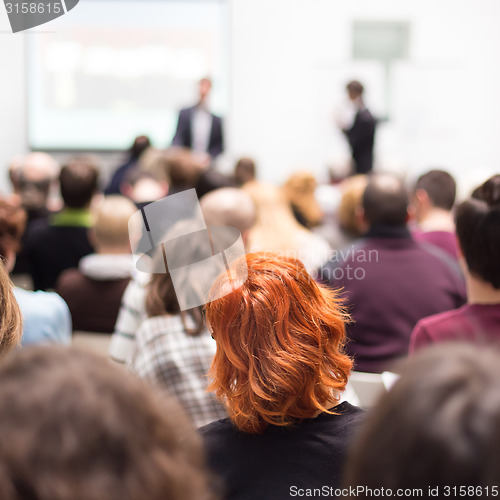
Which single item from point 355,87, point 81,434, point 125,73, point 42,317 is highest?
point 125,73

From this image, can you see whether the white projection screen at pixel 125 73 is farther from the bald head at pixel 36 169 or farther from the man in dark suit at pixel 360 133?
the bald head at pixel 36 169

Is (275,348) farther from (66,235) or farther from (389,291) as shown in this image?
(66,235)

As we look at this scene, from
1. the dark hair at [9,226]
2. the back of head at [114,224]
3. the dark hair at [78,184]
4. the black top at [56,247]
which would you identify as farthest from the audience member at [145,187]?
the dark hair at [9,226]

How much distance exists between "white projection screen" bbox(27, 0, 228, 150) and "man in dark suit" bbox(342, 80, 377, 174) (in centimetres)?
173

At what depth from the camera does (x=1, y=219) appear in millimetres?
2465

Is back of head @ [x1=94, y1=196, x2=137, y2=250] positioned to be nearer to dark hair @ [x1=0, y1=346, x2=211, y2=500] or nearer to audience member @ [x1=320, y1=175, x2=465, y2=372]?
audience member @ [x1=320, y1=175, x2=465, y2=372]

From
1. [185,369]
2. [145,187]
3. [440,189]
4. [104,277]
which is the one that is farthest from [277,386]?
[145,187]

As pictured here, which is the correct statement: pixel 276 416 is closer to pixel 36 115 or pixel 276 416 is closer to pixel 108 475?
pixel 108 475

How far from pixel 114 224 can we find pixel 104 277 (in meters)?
0.23

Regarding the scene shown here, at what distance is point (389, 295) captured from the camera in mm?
2508

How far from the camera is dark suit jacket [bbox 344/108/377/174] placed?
7195mm

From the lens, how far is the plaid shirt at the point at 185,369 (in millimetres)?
1936

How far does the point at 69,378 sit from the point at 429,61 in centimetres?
844

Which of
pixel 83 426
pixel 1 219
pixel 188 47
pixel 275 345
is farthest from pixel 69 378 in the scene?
pixel 188 47
